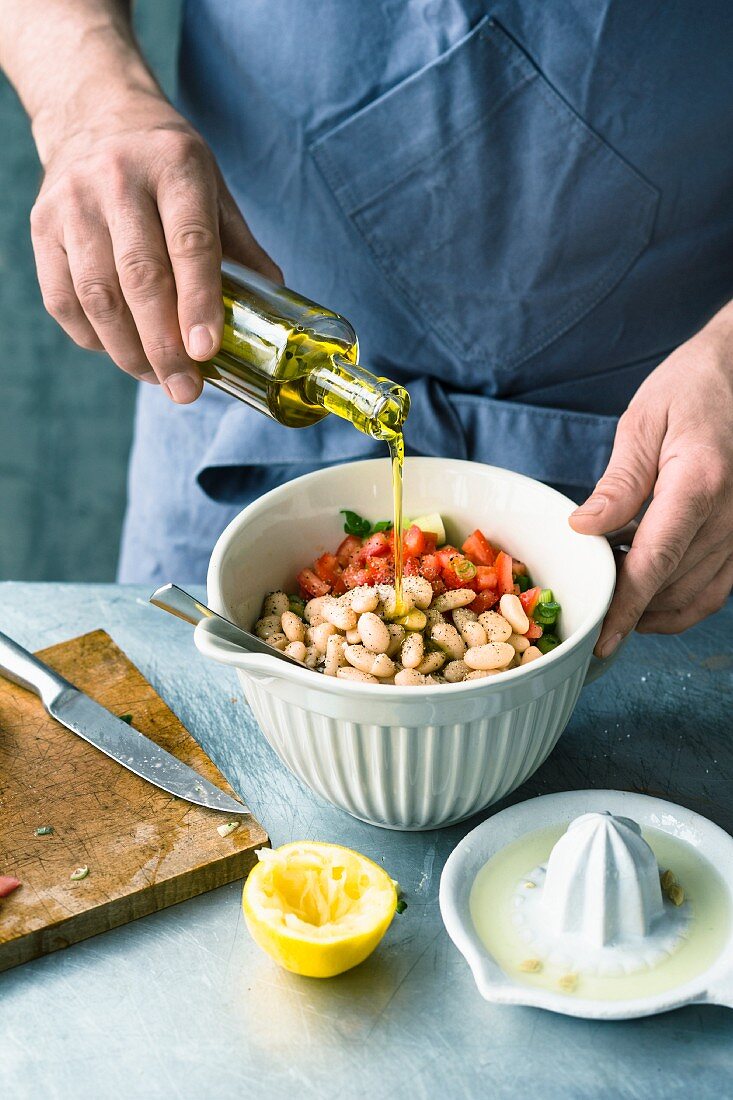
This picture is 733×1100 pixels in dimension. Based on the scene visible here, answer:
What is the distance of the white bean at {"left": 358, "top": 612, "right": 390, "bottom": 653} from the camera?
90cm

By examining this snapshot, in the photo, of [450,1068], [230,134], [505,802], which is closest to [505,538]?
[505,802]

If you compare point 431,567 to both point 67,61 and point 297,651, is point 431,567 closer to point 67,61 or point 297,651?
point 297,651

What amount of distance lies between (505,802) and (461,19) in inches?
29.9

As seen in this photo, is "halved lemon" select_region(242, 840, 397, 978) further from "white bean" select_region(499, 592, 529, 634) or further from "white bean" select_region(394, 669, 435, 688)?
"white bean" select_region(499, 592, 529, 634)

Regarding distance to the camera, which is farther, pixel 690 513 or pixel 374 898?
pixel 690 513

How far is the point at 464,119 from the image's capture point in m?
1.17

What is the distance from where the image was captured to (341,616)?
0.94m

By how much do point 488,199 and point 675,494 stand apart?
430mm

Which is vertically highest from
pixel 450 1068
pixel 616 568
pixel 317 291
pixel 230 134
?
pixel 230 134

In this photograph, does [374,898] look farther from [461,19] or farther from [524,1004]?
[461,19]

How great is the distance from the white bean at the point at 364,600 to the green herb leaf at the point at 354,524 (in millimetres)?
130

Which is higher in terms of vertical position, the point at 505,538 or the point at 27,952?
the point at 505,538

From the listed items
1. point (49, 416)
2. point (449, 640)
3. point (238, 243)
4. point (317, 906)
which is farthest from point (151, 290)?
point (49, 416)

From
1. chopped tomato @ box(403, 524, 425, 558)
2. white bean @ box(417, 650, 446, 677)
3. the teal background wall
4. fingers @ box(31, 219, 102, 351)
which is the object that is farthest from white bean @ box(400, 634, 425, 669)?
the teal background wall
